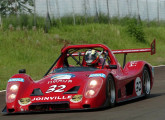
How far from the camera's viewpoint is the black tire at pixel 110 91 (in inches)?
359

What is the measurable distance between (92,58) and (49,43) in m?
16.7

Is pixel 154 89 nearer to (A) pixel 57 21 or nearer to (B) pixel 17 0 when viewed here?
(B) pixel 17 0

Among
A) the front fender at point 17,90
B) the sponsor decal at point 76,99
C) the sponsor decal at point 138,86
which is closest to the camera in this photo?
the sponsor decal at point 76,99

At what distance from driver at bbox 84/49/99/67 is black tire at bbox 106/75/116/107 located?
1.13 meters

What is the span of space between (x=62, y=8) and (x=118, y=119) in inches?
953

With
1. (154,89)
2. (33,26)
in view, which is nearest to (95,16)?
A: (33,26)

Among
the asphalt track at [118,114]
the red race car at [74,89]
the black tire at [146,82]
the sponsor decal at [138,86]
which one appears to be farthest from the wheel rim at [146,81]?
the asphalt track at [118,114]

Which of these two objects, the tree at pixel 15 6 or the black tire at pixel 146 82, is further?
the tree at pixel 15 6

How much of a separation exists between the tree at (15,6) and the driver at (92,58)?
17630 mm

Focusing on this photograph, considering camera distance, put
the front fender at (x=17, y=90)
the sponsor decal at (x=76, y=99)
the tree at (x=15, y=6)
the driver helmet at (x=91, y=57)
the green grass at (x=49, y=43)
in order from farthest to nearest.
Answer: the tree at (x=15, y=6) < the green grass at (x=49, y=43) < the driver helmet at (x=91, y=57) < the front fender at (x=17, y=90) < the sponsor decal at (x=76, y=99)

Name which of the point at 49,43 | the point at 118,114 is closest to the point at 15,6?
the point at 49,43

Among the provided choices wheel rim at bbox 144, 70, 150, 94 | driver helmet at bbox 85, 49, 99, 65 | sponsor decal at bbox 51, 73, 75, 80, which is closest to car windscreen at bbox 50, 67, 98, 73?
driver helmet at bbox 85, 49, 99, 65

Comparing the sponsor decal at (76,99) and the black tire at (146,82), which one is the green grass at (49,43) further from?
the sponsor decal at (76,99)

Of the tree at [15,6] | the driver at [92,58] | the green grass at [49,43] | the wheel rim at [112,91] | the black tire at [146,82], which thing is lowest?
the green grass at [49,43]
